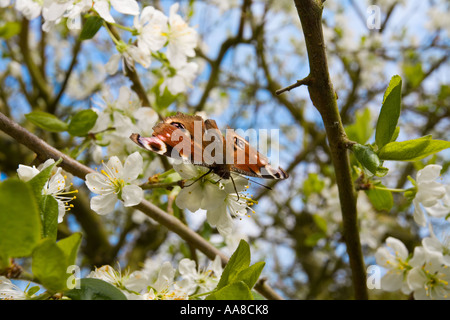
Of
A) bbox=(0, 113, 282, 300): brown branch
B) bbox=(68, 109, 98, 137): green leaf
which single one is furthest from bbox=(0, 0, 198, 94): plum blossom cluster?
bbox=(0, 113, 282, 300): brown branch

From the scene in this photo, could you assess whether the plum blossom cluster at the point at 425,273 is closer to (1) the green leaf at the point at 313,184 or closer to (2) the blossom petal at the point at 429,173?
(2) the blossom petal at the point at 429,173

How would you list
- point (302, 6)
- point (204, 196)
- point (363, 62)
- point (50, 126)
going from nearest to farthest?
point (302, 6), point (204, 196), point (50, 126), point (363, 62)

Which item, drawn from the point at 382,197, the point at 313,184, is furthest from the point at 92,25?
the point at 313,184

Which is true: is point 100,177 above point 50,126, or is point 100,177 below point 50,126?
below

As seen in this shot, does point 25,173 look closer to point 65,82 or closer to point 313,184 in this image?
point 313,184

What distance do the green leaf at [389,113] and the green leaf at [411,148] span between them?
2 cm

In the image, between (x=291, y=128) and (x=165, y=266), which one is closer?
(x=165, y=266)

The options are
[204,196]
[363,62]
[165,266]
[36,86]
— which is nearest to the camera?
[204,196]

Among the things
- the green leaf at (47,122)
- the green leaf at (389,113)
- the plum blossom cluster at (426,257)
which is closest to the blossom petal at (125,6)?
the green leaf at (47,122)

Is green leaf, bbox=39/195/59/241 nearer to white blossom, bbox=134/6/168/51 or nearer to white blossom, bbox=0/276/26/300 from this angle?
white blossom, bbox=0/276/26/300
